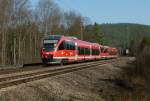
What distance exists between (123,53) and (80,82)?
123036 mm

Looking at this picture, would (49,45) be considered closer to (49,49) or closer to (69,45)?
(49,49)

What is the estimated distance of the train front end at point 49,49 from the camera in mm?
38062

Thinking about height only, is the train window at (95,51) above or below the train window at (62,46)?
below

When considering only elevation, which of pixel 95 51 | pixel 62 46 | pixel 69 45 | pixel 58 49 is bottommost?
pixel 95 51

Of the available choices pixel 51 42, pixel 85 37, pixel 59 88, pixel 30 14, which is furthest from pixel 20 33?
pixel 59 88

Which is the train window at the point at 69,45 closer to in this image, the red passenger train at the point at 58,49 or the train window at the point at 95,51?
the red passenger train at the point at 58,49

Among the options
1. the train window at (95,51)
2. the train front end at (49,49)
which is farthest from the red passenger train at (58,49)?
the train window at (95,51)

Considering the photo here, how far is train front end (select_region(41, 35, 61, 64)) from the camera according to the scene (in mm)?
38062

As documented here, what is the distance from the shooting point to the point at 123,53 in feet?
480

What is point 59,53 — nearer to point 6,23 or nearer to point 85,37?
point 6,23

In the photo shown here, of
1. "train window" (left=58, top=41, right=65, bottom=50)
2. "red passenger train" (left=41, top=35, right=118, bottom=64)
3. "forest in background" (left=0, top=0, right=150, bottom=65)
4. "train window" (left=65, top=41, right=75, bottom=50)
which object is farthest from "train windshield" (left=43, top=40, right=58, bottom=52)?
"forest in background" (left=0, top=0, right=150, bottom=65)

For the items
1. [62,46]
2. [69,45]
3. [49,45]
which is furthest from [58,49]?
[69,45]

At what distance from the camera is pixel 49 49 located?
3838 centimetres

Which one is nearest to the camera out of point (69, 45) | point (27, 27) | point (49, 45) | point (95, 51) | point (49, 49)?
point (49, 49)
